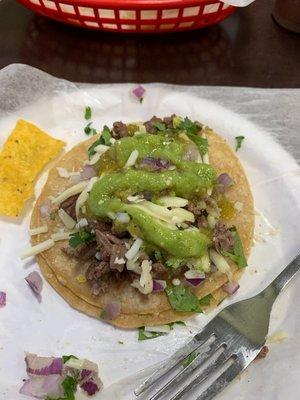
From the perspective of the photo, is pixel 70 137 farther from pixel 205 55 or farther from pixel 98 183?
pixel 205 55

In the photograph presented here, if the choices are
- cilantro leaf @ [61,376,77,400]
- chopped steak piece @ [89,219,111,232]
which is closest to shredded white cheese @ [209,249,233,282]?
chopped steak piece @ [89,219,111,232]

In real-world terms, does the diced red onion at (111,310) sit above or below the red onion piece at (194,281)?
below

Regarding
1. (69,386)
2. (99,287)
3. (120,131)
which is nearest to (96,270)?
(99,287)

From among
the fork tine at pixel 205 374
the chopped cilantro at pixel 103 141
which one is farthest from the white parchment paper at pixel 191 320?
the chopped cilantro at pixel 103 141

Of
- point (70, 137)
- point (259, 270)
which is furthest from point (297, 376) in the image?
point (70, 137)

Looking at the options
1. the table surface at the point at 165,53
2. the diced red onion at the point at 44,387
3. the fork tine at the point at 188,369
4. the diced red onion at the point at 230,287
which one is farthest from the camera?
the table surface at the point at 165,53

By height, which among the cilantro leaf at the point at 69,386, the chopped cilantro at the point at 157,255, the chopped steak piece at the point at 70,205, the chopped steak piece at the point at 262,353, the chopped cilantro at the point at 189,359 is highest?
the chopped steak piece at the point at 70,205

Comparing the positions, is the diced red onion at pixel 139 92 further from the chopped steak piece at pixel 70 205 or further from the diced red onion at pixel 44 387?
the diced red onion at pixel 44 387
